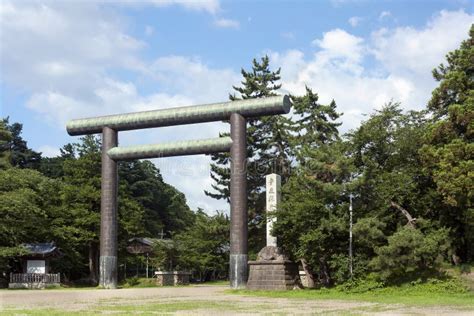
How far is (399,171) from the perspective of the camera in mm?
25422

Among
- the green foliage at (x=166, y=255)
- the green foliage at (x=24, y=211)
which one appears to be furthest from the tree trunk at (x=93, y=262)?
the green foliage at (x=166, y=255)

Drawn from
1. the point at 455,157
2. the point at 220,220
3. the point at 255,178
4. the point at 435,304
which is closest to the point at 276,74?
the point at 255,178

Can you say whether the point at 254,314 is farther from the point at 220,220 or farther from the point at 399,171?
the point at 220,220

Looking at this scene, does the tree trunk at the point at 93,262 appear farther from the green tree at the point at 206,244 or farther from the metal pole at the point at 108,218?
the metal pole at the point at 108,218

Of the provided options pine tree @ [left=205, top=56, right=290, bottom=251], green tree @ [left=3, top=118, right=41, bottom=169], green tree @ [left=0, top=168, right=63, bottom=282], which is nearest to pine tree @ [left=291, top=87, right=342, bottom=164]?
pine tree @ [left=205, top=56, right=290, bottom=251]

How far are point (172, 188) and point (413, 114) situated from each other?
152ft

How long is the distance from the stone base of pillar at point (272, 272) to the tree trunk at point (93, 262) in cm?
1607

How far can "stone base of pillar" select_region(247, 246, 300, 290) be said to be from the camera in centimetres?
2467

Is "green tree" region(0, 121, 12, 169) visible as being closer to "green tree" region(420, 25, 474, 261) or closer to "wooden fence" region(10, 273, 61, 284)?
"wooden fence" region(10, 273, 61, 284)

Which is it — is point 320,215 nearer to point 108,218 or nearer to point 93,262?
point 108,218

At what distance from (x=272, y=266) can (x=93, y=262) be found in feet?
58.3

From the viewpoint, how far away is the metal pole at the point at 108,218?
29594mm

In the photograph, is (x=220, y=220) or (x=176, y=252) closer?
(x=220, y=220)

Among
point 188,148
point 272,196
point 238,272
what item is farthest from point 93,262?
point 272,196
